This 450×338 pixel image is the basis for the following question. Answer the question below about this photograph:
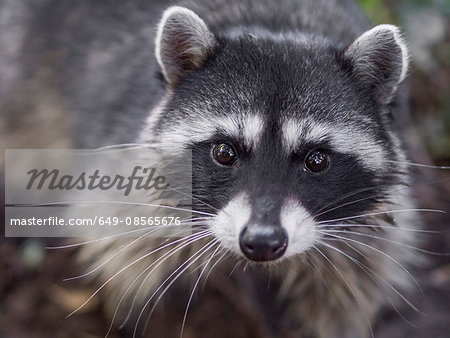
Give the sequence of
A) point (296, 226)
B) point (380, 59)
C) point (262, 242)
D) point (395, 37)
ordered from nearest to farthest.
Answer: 1. point (262, 242)
2. point (296, 226)
3. point (395, 37)
4. point (380, 59)

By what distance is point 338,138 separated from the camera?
279cm

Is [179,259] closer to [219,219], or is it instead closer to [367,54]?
[219,219]

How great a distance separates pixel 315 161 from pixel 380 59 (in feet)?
1.75

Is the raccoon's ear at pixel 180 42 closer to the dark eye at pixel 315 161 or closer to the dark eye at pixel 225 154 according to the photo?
the dark eye at pixel 225 154

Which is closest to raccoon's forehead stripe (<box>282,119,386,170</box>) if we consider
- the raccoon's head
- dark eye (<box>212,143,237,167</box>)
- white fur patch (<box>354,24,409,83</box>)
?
the raccoon's head

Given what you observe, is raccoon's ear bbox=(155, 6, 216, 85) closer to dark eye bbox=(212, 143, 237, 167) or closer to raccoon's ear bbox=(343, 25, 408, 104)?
dark eye bbox=(212, 143, 237, 167)

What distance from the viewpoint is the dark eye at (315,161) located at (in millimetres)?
2758

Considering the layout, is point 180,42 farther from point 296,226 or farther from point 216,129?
point 296,226

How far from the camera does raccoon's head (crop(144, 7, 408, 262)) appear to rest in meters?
2.63

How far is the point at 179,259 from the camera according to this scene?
143 inches

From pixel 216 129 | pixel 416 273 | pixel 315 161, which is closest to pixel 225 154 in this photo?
pixel 216 129

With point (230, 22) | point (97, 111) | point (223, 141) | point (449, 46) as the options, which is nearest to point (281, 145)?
point (223, 141)

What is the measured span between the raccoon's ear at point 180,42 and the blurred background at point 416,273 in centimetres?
154

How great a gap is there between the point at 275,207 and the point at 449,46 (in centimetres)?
304
